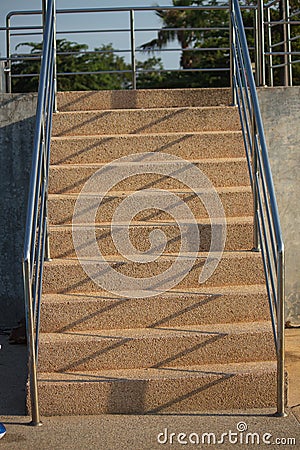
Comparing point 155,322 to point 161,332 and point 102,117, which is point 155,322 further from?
point 102,117

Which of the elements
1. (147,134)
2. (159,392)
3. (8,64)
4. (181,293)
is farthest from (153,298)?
(8,64)

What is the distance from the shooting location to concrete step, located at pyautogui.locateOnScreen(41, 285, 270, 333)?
16.9ft

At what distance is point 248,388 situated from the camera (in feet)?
15.6

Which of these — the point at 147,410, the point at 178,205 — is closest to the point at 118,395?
the point at 147,410

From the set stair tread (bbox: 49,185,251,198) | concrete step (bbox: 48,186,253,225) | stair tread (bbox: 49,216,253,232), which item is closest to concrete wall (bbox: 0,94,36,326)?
stair tread (bbox: 49,185,251,198)

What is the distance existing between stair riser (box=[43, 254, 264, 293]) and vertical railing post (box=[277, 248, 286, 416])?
2.79 ft

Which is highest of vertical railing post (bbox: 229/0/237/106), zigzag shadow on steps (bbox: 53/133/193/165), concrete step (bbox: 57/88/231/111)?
vertical railing post (bbox: 229/0/237/106)

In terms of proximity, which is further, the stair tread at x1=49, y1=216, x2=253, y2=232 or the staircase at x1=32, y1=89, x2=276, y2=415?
the stair tread at x1=49, y1=216, x2=253, y2=232

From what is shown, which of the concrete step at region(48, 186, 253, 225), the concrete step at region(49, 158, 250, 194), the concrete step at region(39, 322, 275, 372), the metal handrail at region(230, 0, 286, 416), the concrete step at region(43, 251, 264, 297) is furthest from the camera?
the concrete step at region(49, 158, 250, 194)

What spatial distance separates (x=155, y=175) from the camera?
6.20 meters

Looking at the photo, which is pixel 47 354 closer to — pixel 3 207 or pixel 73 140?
pixel 73 140

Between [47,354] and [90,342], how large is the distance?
0.27 meters

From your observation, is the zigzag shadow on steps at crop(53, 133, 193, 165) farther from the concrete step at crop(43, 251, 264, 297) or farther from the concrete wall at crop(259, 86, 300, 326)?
the concrete step at crop(43, 251, 264, 297)

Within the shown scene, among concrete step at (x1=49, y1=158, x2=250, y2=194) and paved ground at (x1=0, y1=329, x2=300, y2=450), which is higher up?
concrete step at (x1=49, y1=158, x2=250, y2=194)
